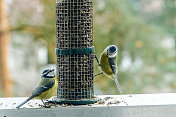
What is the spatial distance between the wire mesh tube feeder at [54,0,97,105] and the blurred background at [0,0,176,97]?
4.22 metres

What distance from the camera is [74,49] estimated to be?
2.62 m

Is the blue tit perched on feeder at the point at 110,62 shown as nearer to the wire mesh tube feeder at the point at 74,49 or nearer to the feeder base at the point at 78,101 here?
the wire mesh tube feeder at the point at 74,49

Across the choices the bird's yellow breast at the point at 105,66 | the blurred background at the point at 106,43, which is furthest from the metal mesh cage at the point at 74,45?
the blurred background at the point at 106,43

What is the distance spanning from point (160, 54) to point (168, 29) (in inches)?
38.8

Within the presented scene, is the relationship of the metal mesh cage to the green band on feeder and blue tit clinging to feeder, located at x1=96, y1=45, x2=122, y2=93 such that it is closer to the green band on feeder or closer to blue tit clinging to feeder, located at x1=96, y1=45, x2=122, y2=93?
the green band on feeder

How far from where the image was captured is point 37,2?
7.82 meters

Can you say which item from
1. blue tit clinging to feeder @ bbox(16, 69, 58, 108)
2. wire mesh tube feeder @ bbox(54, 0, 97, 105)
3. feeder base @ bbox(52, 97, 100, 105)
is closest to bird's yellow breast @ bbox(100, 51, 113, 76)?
wire mesh tube feeder @ bbox(54, 0, 97, 105)

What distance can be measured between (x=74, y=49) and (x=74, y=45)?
34mm

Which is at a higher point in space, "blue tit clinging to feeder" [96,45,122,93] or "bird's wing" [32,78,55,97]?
"blue tit clinging to feeder" [96,45,122,93]

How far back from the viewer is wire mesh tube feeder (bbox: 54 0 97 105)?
2.64m

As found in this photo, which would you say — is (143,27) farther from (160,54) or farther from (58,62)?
(58,62)

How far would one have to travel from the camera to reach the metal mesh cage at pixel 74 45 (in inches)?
104

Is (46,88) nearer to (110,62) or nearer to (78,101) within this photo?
(78,101)

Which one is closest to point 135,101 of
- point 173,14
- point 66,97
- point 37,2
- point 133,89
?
point 66,97
